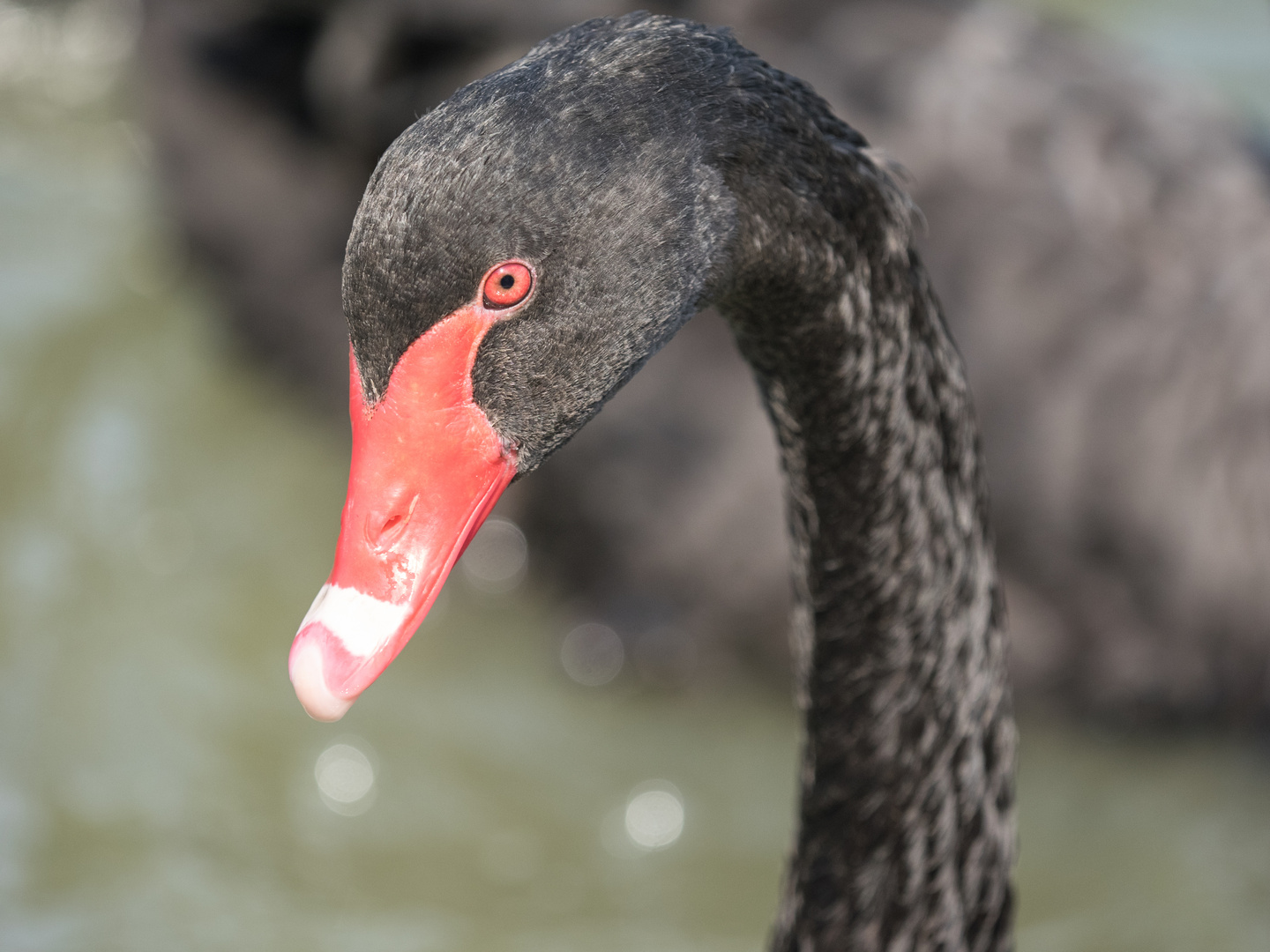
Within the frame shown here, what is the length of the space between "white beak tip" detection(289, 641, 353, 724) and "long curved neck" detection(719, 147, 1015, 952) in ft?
1.61

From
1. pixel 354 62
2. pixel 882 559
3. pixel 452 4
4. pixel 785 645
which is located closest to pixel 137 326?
pixel 354 62

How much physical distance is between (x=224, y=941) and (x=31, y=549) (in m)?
1.19

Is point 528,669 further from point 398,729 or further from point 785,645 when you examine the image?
point 785,645

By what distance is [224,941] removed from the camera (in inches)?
101

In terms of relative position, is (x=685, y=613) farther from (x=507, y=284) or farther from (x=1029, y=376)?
(x=507, y=284)

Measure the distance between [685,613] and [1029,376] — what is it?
84 centimetres

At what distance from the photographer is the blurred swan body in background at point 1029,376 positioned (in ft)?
8.96

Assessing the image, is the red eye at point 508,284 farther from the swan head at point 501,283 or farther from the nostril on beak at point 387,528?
the nostril on beak at point 387,528

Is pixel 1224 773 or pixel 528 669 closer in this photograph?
pixel 1224 773

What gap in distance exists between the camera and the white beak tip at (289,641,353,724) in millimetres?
1139

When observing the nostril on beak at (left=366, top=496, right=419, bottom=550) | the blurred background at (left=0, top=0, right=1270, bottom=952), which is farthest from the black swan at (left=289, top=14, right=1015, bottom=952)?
the blurred background at (left=0, top=0, right=1270, bottom=952)

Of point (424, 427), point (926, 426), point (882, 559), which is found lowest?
point (424, 427)

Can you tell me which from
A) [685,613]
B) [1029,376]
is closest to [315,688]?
[685,613]

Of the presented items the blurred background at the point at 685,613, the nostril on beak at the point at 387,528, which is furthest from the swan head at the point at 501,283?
the blurred background at the point at 685,613
